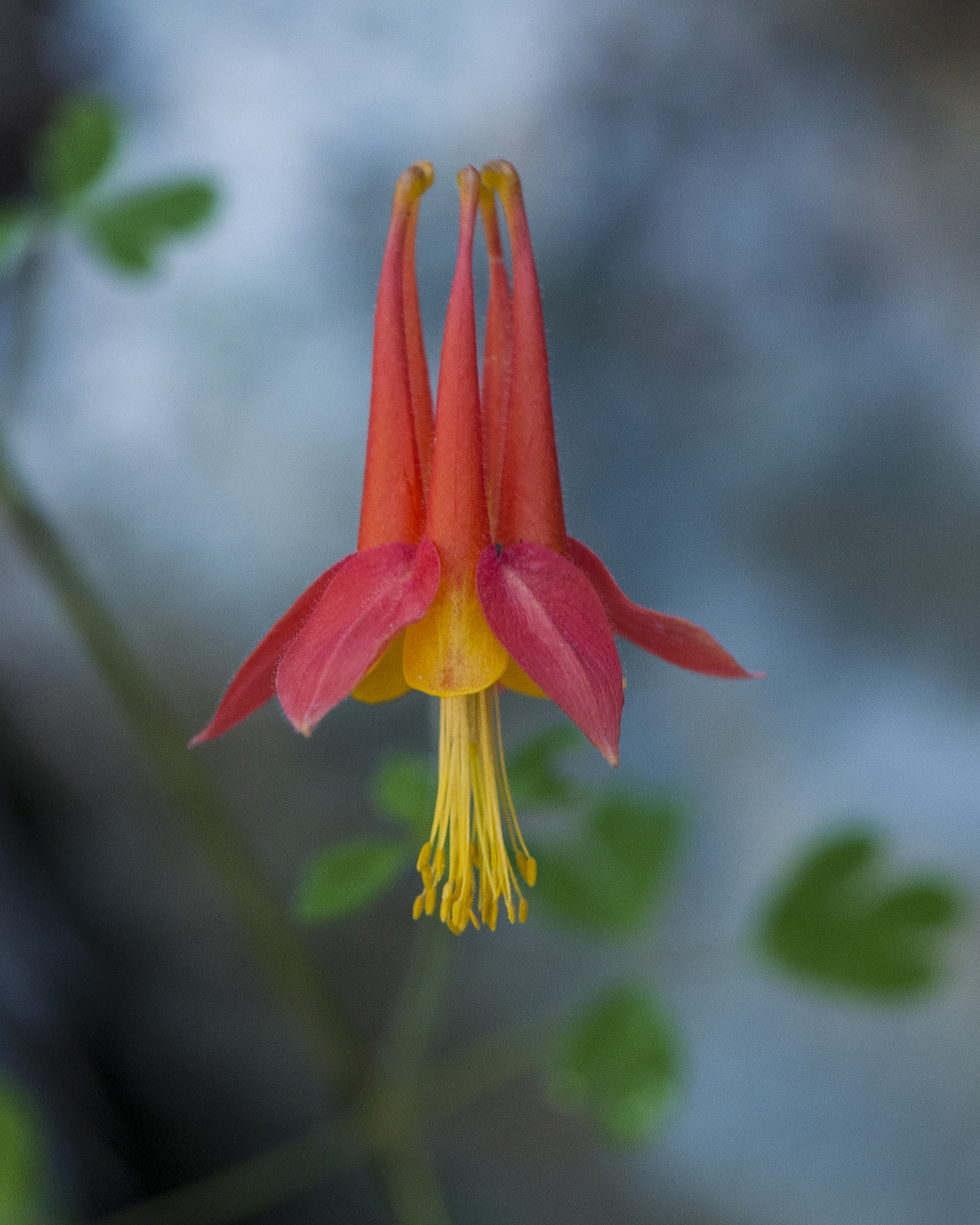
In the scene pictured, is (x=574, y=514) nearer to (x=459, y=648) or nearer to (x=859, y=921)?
(x=859, y=921)

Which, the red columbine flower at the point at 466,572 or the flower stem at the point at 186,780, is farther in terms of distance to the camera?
the flower stem at the point at 186,780

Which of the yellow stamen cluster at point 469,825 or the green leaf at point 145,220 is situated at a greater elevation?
the green leaf at point 145,220

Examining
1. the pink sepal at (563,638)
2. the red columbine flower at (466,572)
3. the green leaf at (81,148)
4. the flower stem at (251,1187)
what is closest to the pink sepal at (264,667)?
the red columbine flower at (466,572)

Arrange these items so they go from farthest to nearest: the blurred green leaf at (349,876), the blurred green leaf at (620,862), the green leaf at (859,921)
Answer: the blurred green leaf at (620,862)
the green leaf at (859,921)
the blurred green leaf at (349,876)

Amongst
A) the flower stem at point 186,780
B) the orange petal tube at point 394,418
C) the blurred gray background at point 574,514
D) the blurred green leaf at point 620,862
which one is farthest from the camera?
the blurred gray background at point 574,514

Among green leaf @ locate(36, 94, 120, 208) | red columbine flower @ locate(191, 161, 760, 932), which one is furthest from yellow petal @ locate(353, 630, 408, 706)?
green leaf @ locate(36, 94, 120, 208)

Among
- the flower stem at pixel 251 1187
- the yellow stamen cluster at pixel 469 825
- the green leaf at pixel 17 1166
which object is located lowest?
the flower stem at pixel 251 1187

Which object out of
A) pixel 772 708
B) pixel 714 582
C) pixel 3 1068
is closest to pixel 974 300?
pixel 714 582

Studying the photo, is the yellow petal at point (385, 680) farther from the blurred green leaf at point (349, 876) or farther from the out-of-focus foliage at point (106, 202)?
the out-of-focus foliage at point (106, 202)
